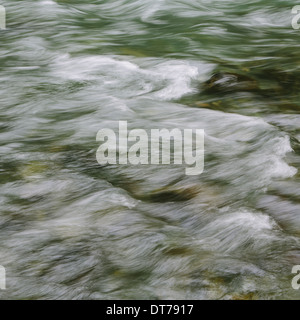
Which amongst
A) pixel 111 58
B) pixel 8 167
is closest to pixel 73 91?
pixel 111 58

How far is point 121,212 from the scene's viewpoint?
3.99m

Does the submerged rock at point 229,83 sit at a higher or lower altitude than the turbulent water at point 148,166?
higher

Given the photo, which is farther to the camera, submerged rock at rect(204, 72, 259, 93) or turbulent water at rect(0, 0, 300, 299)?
submerged rock at rect(204, 72, 259, 93)

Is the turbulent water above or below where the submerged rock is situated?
below

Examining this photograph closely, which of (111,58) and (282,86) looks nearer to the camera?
(282,86)

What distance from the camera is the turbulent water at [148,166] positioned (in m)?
3.39

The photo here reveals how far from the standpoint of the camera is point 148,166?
4594mm

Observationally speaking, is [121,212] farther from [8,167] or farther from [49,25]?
[49,25]

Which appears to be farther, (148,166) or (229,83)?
(229,83)

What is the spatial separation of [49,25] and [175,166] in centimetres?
403

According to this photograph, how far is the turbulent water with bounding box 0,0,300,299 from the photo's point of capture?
339 cm

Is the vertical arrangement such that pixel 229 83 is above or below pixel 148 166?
above

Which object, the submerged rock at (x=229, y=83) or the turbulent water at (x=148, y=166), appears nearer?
the turbulent water at (x=148, y=166)
